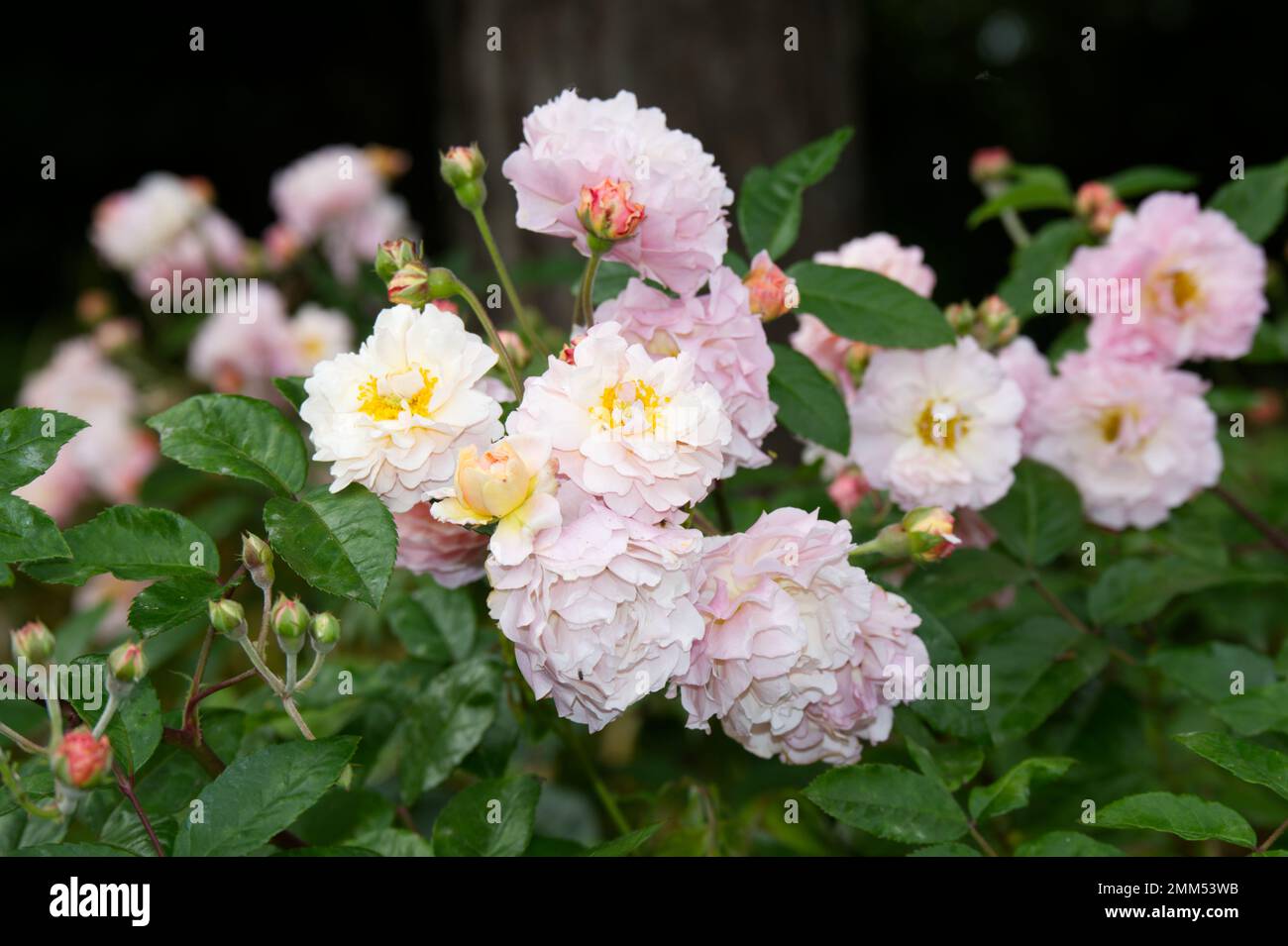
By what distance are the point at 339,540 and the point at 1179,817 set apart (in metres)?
0.48

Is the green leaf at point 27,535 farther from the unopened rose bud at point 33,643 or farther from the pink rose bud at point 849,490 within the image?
the pink rose bud at point 849,490

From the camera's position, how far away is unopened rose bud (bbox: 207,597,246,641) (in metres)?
0.68

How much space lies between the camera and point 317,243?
6.83 feet

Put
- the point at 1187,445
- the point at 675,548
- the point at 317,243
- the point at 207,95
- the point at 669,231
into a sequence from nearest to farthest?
1. the point at 675,548
2. the point at 669,231
3. the point at 1187,445
4. the point at 317,243
5. the point at 207,95

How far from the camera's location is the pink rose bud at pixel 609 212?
0.72 m

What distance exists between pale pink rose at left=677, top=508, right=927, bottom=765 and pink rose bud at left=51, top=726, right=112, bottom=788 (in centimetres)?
30

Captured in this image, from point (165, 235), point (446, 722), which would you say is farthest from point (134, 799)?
point (165, 235)

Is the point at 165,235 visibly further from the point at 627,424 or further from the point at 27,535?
the point at 627,424

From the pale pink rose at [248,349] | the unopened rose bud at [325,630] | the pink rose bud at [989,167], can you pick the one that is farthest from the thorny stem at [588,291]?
the pale pink rose at [248,349]

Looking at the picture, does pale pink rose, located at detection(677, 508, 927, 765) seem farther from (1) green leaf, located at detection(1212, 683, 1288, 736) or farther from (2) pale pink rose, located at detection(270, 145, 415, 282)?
(2) pale pink rose, located at detection(270, 145, 415, 282)

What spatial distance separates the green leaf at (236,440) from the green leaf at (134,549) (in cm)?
4

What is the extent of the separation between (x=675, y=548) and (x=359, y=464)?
7.3 inches

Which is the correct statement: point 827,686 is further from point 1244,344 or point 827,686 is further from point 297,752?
point 1244,344
